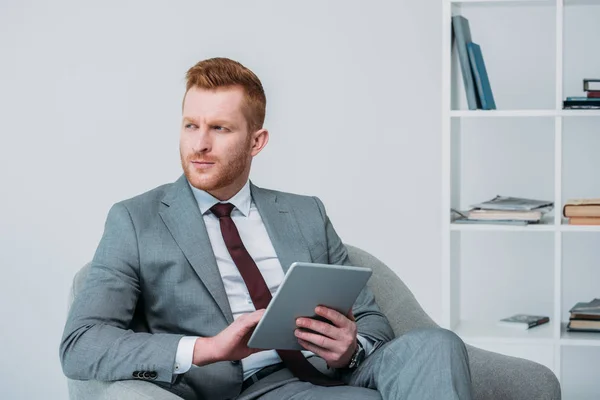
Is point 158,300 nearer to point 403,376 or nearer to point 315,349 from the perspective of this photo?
point 315,349

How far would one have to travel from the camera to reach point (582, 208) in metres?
3.43

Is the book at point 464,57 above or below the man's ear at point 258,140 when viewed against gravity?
above

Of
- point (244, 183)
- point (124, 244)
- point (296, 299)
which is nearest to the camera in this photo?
point (296, 299)

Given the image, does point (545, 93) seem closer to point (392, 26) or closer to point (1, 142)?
point (392, 26)

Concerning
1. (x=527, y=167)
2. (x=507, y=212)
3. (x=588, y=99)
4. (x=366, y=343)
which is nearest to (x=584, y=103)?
(x=588, y=99)

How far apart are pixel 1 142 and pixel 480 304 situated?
7.41 feet

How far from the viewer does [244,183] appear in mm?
2477

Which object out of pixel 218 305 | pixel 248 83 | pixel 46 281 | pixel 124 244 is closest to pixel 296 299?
pixel 218 305

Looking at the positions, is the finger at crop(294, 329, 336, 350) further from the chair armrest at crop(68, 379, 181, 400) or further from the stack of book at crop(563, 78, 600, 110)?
the stack of book at crop(563, 78, 600, 110)

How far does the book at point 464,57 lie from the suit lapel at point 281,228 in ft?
3.88

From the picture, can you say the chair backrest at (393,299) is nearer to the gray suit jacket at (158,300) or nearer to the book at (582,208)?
the gray suit jacket at (158,300)

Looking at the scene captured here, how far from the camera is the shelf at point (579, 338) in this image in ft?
11.2

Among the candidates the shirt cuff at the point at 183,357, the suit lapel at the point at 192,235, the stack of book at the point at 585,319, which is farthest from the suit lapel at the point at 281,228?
the stack of book at the point at 585,319

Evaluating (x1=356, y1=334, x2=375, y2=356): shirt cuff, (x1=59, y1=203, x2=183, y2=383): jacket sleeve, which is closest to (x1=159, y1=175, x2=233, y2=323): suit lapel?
(x1=59, y1=203, x2=183, y2=383): jacket sleeve
